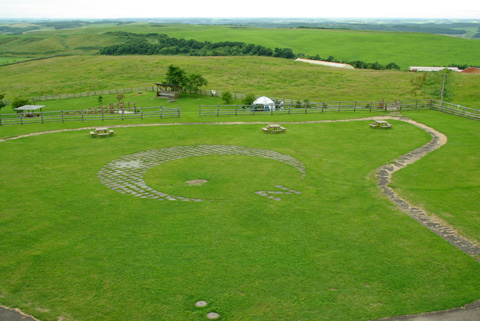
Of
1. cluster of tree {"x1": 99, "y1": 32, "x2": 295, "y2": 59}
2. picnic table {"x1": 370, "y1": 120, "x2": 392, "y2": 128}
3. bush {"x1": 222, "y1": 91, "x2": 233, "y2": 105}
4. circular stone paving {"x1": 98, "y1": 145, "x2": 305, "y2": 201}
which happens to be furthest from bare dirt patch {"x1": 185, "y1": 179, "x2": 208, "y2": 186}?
cluster of tree {"x1": 99, "y1": 32, "x2": 295, "y2": 59}

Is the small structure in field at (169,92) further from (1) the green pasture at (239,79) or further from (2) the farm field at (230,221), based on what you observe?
(2) the farm field at (230,221)

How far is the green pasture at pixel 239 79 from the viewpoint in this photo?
210ft

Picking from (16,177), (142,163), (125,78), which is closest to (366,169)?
(142,163)

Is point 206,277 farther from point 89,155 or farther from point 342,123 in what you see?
point 342,123

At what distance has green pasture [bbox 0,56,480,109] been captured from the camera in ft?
210

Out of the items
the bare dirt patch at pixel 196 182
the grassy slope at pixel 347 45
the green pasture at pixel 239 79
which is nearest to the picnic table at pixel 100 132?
the bare dirt patch at pixel 196 182

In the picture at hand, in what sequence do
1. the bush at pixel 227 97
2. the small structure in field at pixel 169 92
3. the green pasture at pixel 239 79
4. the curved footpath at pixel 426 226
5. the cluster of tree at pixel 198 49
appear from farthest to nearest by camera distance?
the cluster of tree at pixel 198 49
the green pasture at pixel 239 79
the small structure in field at pixel 169 92
the bush at pixel 227 97
the curved footpath at pixel 426 226

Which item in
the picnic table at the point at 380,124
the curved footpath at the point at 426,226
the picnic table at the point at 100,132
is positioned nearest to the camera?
the curved footpath at the point at 426,226

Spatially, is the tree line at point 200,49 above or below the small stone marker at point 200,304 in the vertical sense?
above

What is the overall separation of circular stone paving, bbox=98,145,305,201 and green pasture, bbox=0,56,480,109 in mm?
41063

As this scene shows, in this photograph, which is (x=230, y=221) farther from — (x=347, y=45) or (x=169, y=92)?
(x=347, y=45)

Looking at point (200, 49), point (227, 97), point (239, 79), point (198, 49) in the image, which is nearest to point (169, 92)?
point (227, 97)

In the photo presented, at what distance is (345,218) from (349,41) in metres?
129

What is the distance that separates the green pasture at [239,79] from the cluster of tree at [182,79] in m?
6.89
